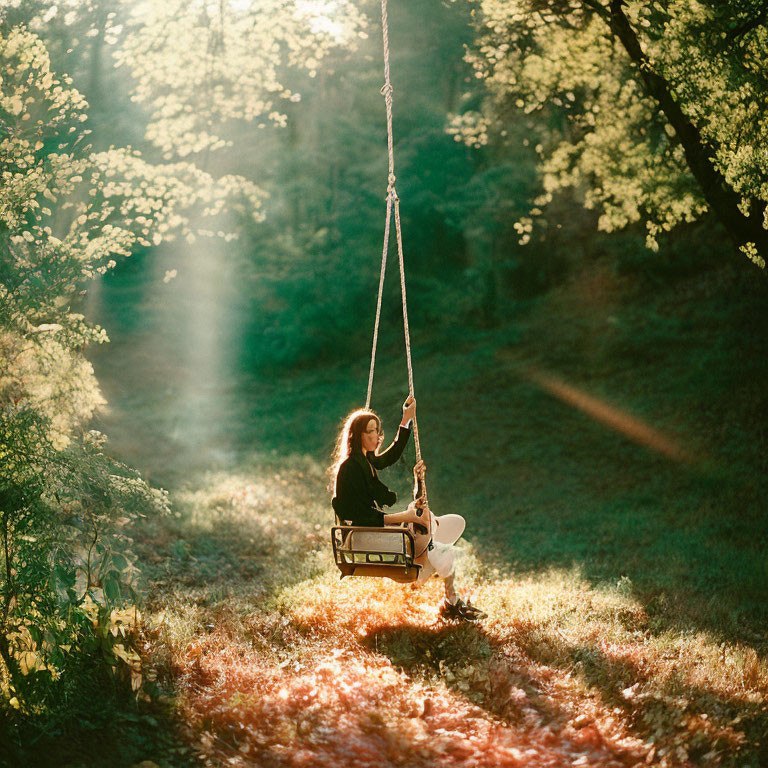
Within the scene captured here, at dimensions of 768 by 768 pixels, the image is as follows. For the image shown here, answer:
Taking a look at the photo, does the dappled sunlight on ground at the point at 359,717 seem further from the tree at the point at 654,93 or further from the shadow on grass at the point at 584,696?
the tree at the point at 654,93

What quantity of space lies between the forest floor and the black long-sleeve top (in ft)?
3.31

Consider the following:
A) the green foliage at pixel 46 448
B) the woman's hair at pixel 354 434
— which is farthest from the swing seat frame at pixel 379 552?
the green foliage at pixel 46 448

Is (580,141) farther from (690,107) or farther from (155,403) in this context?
(155,403)

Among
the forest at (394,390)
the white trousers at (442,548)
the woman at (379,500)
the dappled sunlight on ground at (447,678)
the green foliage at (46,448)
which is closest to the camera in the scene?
the dappled sunlight on ground at (447,678)

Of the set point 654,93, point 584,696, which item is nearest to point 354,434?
point 584,696

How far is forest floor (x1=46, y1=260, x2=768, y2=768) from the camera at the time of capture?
4.58 meters

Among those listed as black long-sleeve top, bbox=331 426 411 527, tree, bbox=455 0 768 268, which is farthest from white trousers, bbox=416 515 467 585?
tree, bbox=455 0 768 268

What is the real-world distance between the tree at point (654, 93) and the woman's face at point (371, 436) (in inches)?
145

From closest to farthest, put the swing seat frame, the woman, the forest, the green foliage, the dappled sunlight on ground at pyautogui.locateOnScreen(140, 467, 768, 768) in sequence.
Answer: the dappled sunlight on ground at pyautogui.locateOnScreen(140, 467, 768, 768) < the green foliage < the forest < the swing seat frame < the woman

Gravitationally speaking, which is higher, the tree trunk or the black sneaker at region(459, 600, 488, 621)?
the tree trunk

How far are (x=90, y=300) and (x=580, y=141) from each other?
20823 mm

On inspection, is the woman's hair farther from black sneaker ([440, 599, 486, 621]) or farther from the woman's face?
black sneaker ([440, 599, 486, 621])

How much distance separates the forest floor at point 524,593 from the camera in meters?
4.58

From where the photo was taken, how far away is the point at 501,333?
67.2 ft
